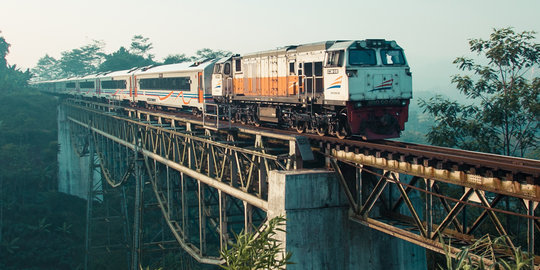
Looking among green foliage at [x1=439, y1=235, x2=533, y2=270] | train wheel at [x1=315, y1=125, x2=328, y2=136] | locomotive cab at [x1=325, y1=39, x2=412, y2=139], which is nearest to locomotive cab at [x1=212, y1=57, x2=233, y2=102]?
train wheel at [x1=315, y1=125, x2=328, y2=136]

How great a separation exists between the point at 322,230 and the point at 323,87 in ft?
17.3

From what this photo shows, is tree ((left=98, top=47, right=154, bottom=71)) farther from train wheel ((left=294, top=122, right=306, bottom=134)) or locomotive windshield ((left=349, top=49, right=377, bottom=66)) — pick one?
locomotive windshield ((left=349, top=49, right=377, bottom=66))

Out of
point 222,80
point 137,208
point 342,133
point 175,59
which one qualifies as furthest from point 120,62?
point 342,133

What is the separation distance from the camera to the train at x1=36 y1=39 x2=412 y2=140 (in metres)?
15.2

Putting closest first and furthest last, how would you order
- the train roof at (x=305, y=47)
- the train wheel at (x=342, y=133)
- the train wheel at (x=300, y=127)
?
Answer: the train wheel at (x=342, y=133) → the train roof at (x=305, y=47) → the train wheel at (x=300, y=127)

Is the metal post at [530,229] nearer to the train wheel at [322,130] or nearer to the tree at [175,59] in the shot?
the train wheel at [322,130]

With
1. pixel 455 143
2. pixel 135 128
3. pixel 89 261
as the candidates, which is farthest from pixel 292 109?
pixel 89 261

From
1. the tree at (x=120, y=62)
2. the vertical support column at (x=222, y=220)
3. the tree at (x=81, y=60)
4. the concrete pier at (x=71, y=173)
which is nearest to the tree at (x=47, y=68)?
the tree at (x=81, y=60)

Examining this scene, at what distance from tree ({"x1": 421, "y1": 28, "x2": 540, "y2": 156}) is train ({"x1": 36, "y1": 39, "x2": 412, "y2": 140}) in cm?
598

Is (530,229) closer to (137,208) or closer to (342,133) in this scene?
(342,133)

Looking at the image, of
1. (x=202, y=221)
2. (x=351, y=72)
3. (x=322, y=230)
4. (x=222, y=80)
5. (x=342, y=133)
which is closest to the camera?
(x=322, y=230)

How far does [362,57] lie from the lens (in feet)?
50.6

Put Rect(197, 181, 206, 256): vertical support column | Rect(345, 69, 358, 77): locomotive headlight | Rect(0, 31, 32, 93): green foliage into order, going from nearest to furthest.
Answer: Rect(345, 69, 358, 77): locomotive headlight
Rect(197, 181, 206, 256): vertical support column
Rect(0, 31, 32, 93): green foliage

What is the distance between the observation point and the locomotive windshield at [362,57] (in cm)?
1525
